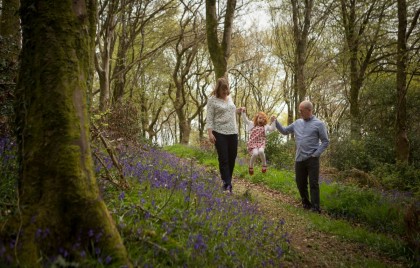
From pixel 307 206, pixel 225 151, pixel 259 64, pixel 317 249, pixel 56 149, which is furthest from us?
pixel 259 64

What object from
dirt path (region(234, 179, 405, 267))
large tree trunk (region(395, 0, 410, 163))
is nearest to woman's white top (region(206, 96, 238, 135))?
dirt path (region(234, 179, 405, 267))

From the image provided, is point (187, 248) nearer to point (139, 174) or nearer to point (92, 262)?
point (92, 262)

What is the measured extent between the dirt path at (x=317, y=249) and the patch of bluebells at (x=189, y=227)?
1.18ft

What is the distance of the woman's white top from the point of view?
691 centimetres

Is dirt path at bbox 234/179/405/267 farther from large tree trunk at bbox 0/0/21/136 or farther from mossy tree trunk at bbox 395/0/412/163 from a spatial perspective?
mossy tree trunk at bbox 395/0/412/163

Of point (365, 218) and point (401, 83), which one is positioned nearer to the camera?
point (365, 218)

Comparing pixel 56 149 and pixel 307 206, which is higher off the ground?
pixel 56 149

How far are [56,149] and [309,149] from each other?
6079 millimetres

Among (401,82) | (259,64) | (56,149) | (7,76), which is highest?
(259,64)

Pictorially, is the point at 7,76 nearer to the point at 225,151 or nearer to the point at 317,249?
the point at 225,151

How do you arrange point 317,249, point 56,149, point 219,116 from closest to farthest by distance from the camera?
point 56,149, point 317,249, point 219,116

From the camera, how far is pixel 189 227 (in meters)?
3.84

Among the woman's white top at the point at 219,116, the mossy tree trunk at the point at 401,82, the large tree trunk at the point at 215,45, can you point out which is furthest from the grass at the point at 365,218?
the large tree trunk at the point at 215,45

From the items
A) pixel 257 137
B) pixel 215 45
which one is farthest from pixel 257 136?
pixel 215 45
